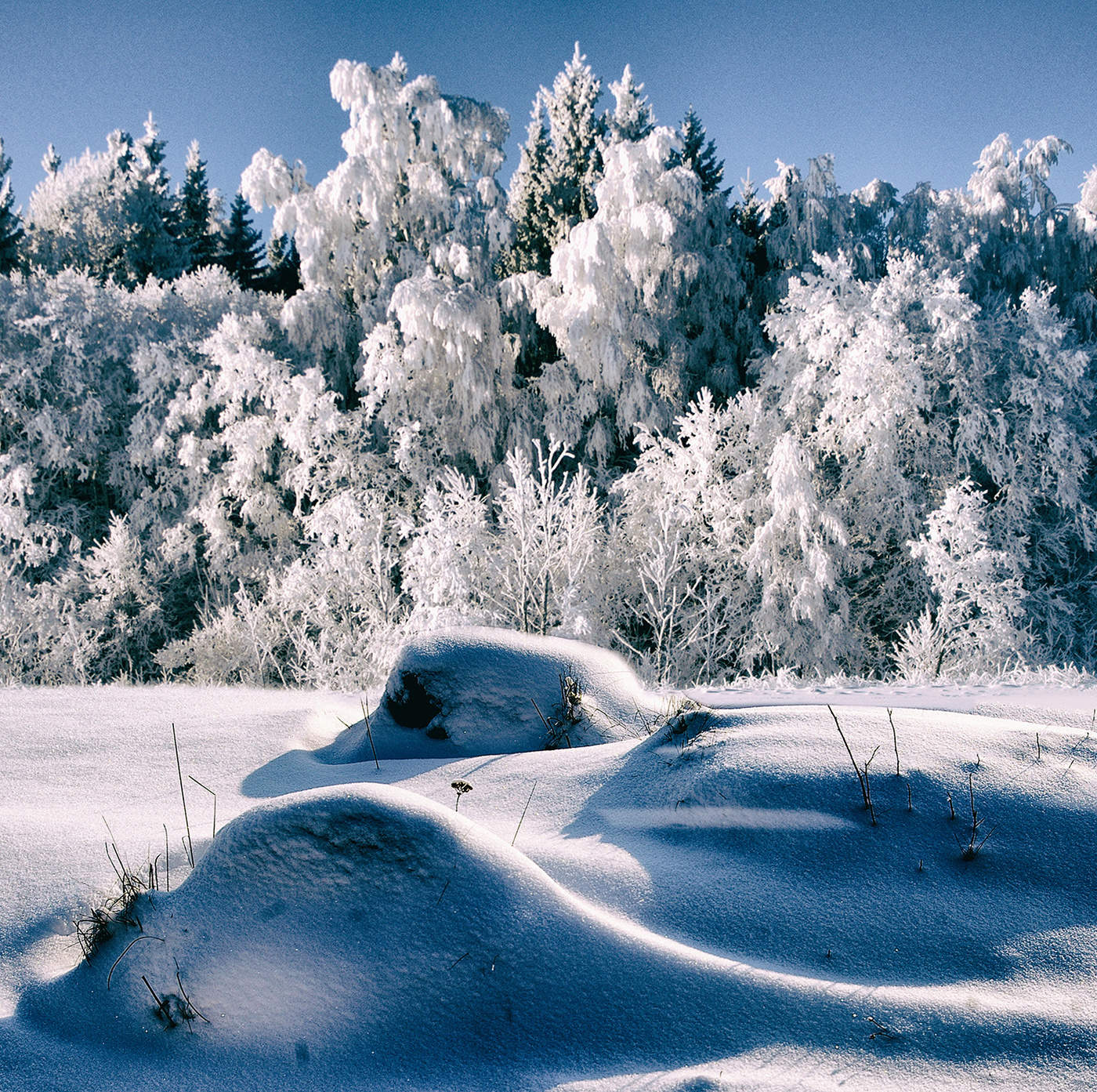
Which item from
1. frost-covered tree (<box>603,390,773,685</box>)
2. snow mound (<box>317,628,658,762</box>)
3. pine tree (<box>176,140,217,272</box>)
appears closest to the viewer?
snow mound (<box>317,628,658,762</box>)

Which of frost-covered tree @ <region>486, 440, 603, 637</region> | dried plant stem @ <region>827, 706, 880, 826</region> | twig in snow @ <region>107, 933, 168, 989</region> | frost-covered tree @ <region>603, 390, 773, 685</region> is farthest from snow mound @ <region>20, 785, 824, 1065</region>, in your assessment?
frost-covered tree @ <region>603, 390, 773, 685</region>

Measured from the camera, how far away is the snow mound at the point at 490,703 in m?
4.73

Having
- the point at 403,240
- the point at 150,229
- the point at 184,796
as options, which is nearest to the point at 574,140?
the point at 403,240

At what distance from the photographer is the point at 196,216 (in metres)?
30.9

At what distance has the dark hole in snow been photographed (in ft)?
15.9

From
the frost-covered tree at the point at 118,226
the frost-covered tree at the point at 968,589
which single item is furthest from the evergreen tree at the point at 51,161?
the frost-covered tree at the point at 968,589

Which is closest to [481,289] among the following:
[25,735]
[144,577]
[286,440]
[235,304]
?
[286,440]

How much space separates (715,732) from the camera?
142 inches

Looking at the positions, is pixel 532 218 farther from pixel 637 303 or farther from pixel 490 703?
pixel 490 703

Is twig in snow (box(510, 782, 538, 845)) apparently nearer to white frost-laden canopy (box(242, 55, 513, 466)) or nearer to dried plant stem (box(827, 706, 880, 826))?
dried plant stem (box(827, 706, 880, 826))

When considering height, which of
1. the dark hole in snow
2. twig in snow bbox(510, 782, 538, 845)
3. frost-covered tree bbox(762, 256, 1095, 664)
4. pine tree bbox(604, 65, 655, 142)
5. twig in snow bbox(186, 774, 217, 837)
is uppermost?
pine tree bbox(604, 65, 655, 142)

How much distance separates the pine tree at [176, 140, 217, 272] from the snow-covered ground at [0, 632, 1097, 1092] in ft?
96.4

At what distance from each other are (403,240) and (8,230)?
18156mm

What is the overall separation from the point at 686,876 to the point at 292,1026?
1.30 meters
